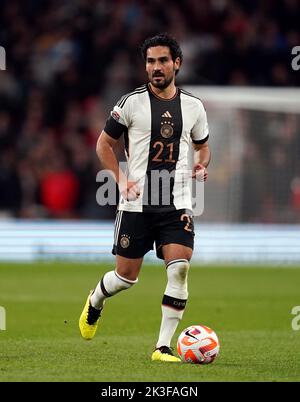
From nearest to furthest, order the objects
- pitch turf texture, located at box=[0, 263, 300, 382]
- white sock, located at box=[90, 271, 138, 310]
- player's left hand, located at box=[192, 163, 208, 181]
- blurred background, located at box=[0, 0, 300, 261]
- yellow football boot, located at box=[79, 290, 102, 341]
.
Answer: pitch turf texture, located at box=[0, 263, 300, 382] → player's left hand, located at box=[192, 163, 208, 181] → white sock, located at box=[90, 271, 138, 310] → yellow football boot, located at box=[79, 290, 102, 341] → blurred background, located at box=[0, 0, 300, 261]

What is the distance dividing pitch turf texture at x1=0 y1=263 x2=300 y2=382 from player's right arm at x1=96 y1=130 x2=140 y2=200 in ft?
4.25

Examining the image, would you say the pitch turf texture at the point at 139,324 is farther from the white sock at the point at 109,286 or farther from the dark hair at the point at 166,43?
the dark hair at the point at 166,43

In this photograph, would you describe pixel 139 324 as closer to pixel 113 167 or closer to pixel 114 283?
pixel 114 283

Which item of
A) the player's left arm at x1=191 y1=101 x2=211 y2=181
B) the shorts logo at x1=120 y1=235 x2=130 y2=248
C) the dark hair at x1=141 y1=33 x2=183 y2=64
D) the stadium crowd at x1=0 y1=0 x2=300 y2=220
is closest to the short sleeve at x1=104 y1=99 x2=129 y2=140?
the dark hair at x1=141 y1=33 x2=183 y2=64

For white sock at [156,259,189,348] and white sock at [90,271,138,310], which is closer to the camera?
white sock at [156,259,189,348]

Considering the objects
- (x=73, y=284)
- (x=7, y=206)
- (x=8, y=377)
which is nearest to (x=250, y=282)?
(x=73, y=284)

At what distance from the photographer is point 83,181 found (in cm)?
2041

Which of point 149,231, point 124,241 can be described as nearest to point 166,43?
point 149,231

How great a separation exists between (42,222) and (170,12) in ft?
18.1

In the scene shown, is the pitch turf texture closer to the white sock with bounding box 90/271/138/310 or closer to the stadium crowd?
the white sock with bounding box 90/271/138/310

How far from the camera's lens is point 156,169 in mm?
8867

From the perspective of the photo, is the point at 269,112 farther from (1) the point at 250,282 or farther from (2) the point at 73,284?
(2) the point at 73,284

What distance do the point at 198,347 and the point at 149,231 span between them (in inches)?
41.0

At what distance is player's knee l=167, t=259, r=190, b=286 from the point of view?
866cm
